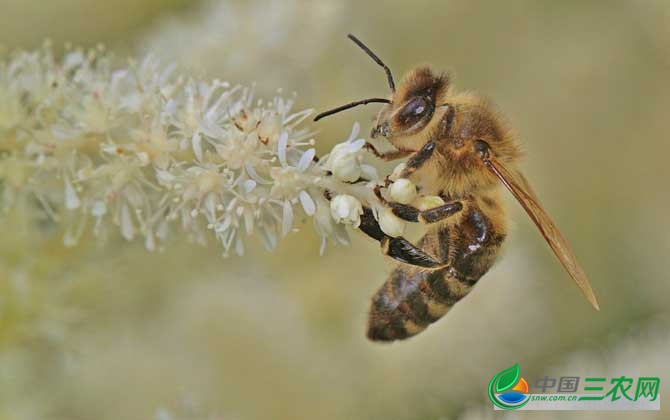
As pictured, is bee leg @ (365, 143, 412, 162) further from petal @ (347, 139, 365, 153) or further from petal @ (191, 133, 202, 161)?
petal @ (191, 133, 202, 161)

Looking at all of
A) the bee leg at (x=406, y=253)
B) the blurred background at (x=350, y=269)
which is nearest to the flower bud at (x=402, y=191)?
the bee leg at (x=406, y=253)

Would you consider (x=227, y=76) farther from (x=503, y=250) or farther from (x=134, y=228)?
(x=503, y=250)

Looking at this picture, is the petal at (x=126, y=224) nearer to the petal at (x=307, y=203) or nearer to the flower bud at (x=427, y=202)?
the petal at (x=307, y=203)

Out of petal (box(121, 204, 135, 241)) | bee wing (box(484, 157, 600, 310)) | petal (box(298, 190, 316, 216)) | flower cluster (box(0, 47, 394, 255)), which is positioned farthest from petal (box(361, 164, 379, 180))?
petal (box(121, 204, 135, 241))

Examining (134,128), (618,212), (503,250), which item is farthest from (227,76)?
(618,212)

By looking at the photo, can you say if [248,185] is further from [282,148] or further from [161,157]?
[161,157]

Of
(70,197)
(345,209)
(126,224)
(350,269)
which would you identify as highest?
(70,197)

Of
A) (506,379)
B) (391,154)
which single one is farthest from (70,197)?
(506,379)

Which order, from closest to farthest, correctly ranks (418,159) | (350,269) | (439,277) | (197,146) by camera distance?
(197,146)
(418,159)
(439,277)
(350,269)
